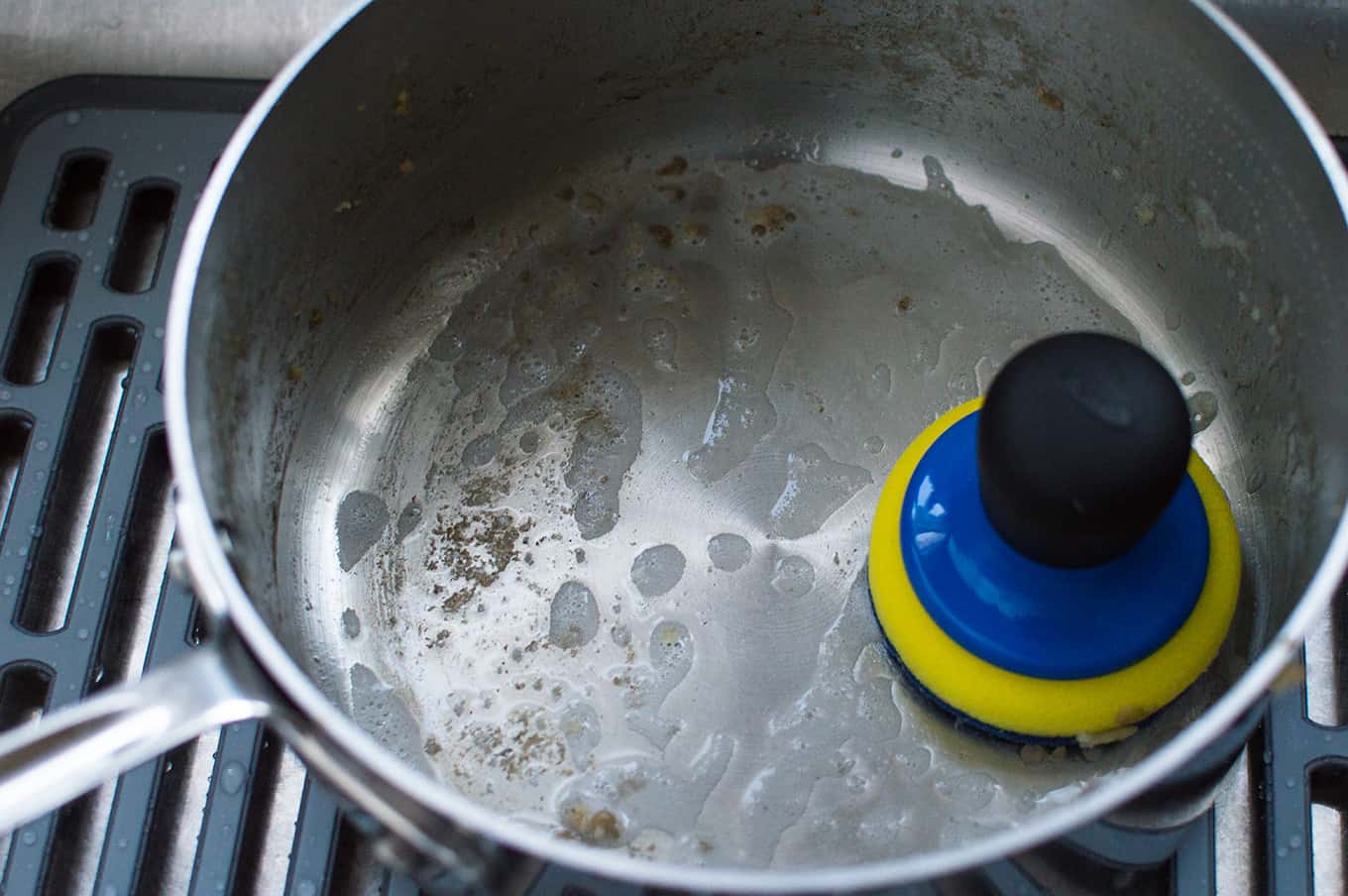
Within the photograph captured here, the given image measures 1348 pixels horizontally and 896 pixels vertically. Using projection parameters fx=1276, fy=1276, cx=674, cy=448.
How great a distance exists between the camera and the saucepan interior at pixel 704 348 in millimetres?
586

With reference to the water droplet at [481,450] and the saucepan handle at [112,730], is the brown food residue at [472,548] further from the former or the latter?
the saucepan handle at [112,730]

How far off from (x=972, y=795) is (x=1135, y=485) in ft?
0.67

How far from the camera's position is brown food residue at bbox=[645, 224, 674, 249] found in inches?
29.3

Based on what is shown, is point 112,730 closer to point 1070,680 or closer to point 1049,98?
point 1070,680

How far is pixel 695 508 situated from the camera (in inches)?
26.2

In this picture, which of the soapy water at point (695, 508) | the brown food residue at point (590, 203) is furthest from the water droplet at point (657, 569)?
the brown food residue at point (590, 203)

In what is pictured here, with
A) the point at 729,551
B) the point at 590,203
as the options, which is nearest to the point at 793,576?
the point at 729,551

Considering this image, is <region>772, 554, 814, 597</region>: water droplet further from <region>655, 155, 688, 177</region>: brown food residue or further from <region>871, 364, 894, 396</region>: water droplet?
<region>655, 155, 688, 177</region>: brown food residue

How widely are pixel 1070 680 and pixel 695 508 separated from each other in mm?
209

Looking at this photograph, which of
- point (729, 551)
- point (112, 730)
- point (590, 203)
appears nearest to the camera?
point (112, 730)

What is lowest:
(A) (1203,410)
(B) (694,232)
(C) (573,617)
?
(C) (573,617)

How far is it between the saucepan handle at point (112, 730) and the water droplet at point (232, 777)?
0.15 m

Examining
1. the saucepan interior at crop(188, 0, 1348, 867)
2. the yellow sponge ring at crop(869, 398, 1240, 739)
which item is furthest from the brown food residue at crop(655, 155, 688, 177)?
the yellow sponge ring at crop(869, 398, 1240, 739)

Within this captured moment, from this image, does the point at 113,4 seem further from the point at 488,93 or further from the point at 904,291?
the point at 904,291
